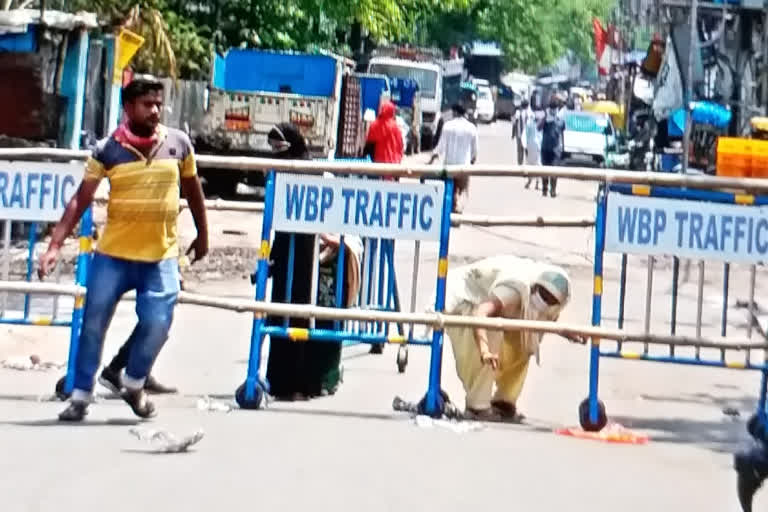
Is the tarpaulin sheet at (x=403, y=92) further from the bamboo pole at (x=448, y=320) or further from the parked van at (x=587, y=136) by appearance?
the bamboo pole at (x=448, y=320)

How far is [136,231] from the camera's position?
8109 millimetres

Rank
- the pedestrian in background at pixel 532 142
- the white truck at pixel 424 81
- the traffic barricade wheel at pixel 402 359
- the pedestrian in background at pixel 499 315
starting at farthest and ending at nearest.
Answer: the white truck at pixel 424 81, the pedestrian in background at pixel 532 142, the traffic barricade wheel at pixel 402 359, the pedestrian in background at pixel 499 315

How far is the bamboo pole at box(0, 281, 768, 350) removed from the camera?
878 centimetres

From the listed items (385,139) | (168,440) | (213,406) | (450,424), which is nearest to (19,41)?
(385,139)

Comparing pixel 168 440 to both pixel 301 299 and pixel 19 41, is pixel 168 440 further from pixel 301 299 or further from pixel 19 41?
pixel 19 41

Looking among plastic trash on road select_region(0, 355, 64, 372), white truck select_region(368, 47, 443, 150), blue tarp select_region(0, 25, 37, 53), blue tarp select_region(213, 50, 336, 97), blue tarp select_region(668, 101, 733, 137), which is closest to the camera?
plastic trash on road select_region(0, 355, 64, 372)

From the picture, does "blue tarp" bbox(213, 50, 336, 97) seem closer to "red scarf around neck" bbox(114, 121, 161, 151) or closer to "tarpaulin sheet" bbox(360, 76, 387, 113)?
"tarpaulin sheet" bbox(360, 76, 387, 113)

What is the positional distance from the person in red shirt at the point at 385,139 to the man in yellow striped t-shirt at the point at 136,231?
13369mm

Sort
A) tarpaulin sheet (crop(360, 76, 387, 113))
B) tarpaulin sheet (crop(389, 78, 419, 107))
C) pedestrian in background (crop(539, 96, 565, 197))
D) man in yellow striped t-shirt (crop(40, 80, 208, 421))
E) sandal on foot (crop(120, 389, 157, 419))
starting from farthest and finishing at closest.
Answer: tarpaulin sheet (crop(389, 78, 419, 107)), tarpaulin sheet (crop(360, 76, 387, 113)), pedestrian in background (crop(539, 96, 565, 197)), sandal on foot (crop(120, 389, 157, 419)), man in yellow striped t-shirt (crop(40, 80, 208, 421))

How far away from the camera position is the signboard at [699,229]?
8781mm

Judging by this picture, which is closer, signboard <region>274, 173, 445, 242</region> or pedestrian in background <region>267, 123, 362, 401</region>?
signboard <region>274, 173, 445, 242</region>

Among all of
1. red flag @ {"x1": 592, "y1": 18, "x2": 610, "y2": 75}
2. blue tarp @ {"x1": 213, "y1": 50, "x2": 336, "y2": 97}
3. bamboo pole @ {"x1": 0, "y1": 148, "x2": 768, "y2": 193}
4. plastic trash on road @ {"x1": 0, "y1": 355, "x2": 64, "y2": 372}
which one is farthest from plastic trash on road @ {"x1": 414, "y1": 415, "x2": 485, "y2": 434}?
red flag @ {"x1": 592, "y1": 18, "x2": 610, "y2": 75}

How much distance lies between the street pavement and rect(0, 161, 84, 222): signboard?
1047 millimetres

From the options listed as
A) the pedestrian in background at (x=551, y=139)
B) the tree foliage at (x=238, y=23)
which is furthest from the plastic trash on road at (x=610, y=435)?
the pedestrian in background at (x=551, y=139)
